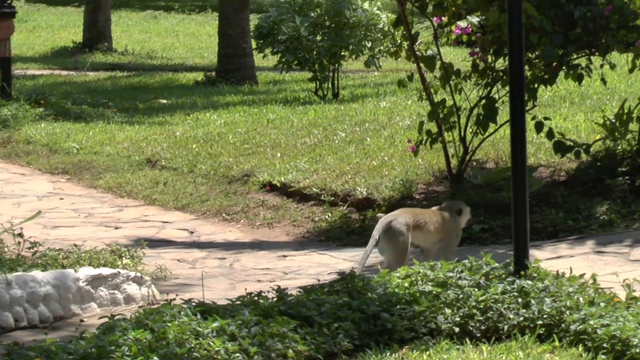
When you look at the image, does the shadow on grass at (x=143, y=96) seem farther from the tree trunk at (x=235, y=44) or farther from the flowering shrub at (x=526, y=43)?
the flowering shrub at (x=526, y=43)

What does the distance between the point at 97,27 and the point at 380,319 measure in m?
19.5

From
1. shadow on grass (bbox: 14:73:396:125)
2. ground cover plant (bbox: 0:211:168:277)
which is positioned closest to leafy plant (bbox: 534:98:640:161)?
ground cover plant (bbox: 0:211:168:277)

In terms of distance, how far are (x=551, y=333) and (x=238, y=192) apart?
16.5 ft

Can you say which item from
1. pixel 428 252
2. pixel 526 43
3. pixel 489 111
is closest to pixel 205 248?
pixel 428 252

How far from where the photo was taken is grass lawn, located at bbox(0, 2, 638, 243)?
364 inches

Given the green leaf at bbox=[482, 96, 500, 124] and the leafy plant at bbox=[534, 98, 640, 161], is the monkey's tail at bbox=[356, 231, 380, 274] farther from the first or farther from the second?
the leafy plant at bbox=[534, 98, 640, 161]

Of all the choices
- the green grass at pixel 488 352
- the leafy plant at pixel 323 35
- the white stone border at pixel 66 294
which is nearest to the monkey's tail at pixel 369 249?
the green grass at pixel 488 352

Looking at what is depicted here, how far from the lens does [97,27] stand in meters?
24.0

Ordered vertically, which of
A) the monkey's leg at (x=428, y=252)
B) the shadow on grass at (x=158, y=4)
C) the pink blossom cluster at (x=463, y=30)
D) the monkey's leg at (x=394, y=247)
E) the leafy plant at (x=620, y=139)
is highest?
the shadow on grass at (x=158, y=4)

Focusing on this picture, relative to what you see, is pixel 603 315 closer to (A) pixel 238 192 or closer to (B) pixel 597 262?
(B) pixel 597 262

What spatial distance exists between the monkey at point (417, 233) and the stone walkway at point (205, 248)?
47cm

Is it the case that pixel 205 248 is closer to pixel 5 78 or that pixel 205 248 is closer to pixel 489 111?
pixel 489 111

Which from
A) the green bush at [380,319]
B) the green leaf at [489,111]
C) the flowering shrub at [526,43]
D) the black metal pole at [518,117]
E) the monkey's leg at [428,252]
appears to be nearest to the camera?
the green bush at [380,319]

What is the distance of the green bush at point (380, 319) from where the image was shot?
5.11 m
